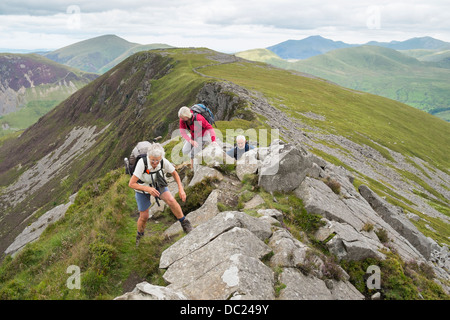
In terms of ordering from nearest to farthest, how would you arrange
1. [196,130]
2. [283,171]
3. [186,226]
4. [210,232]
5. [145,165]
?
[145,165], [210,232], [186,226], [283,171], [196,130]

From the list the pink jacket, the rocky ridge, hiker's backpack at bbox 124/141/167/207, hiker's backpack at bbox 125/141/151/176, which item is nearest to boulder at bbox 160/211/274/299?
the rocky ridge

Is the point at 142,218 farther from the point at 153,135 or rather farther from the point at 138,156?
the point at 153,135

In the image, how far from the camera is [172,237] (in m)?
11.5

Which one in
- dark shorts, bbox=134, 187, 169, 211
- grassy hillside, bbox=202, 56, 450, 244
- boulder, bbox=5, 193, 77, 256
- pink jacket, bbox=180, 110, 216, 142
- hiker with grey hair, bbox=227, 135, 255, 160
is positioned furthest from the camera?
grassy hillside, bbox=202, 56, 450, 244

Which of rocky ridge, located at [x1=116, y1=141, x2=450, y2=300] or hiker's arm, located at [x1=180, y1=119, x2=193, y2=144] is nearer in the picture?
rocky ridge, located at [x1=116, y1=141, x2=450, y2=300]

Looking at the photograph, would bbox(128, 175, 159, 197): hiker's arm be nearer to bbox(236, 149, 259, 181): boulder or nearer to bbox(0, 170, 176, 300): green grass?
bbox(0, 170, 176, 300): green grass

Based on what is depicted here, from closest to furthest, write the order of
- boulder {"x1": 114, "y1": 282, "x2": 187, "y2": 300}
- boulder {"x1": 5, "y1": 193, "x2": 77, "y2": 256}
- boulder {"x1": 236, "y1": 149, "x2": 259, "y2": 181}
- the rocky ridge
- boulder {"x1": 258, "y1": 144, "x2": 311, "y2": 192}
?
boulder {"x1": 114, "y1": 282, "x2": 187, "y2": 300}, the rocky ridge, boulder {"x1": 258, "y1": 144, "x2": 311, "y2": 192}, boulder {"x1": 236, "y1": 149, "x2": 259, "y2": 181}, boulder {"x1": 5, "y1": 193, "x2": 77, "y2": 256}

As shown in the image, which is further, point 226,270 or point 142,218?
point 142,218

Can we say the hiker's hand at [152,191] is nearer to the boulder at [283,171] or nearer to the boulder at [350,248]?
the boulder at [283,171]

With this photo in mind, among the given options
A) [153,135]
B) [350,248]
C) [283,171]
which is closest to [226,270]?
[350,248]

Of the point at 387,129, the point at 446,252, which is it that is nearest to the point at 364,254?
the point at 446,252

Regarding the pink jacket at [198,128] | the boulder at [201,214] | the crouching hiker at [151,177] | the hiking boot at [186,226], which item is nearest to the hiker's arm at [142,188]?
the crouching hiker at [151,177]

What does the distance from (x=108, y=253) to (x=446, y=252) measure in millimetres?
36371
